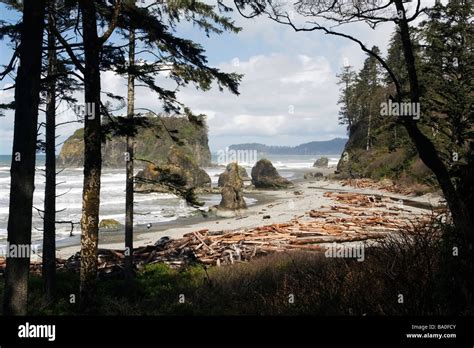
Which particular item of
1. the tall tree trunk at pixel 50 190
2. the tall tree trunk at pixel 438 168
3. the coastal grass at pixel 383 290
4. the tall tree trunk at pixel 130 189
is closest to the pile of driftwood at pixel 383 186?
the tall tree trunk at pixel 130 189

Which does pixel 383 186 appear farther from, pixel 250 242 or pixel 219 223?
pixel 250 242

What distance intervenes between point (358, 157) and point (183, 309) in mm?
56048

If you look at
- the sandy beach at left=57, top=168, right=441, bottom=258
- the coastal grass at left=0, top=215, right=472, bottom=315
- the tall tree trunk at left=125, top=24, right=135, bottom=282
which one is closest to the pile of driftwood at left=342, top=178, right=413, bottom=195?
the sandy beach at left=57, top=168, right=441, bottom=258

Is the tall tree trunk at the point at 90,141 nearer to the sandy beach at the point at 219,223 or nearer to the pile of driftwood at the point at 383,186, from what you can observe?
the sandy beach at the point at 219,223

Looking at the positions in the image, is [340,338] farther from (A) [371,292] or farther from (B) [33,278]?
(B) [33,278]

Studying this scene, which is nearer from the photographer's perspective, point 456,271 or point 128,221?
point 456,271

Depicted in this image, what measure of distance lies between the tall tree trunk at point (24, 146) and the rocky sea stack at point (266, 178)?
158 feet

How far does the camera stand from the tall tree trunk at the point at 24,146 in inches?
201

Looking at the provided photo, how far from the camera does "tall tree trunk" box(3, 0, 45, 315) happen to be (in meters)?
5.12

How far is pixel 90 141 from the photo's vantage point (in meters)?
6.75

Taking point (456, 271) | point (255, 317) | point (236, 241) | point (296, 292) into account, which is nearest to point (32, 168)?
point (255, 317)

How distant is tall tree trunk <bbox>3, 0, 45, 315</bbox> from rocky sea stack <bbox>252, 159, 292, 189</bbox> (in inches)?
1895

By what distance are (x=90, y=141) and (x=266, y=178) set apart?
47.9 m

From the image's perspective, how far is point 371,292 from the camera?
4668mm
